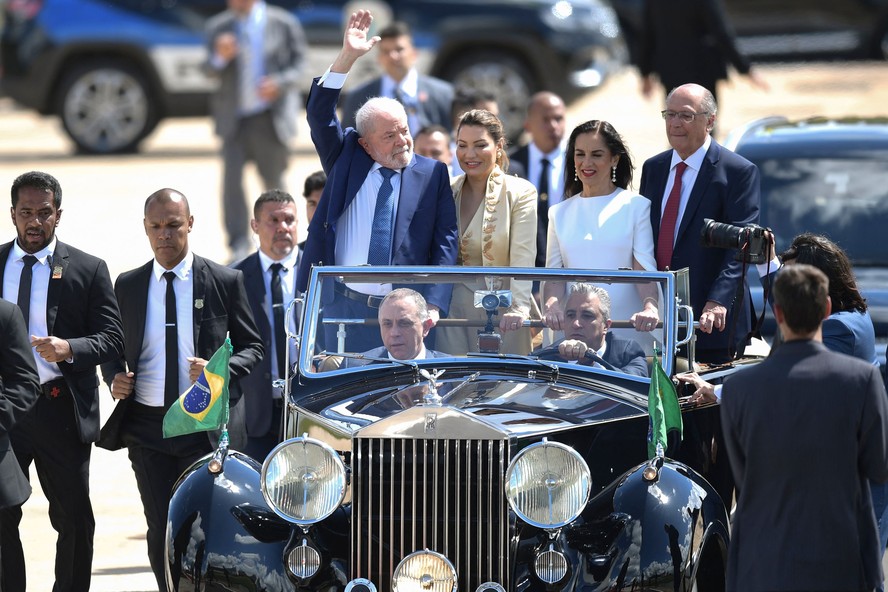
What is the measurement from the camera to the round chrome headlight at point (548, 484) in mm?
5809

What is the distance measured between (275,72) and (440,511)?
366 inches

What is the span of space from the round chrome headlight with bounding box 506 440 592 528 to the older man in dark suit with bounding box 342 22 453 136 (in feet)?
18.9

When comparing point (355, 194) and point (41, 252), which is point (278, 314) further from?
point (41, 252)

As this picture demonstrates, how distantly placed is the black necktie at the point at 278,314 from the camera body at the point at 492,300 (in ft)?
4.87

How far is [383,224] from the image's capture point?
7531 millimetres

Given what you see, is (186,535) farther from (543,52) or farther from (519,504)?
(543,52)

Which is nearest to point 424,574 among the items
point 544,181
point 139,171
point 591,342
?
point 591,342

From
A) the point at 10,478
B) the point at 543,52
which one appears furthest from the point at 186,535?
the point at 543,52

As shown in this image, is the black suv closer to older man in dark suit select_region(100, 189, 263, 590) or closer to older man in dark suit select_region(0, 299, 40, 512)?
older man in dark suit select_region(100, 189, 263, 590)

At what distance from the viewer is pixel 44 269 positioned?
7.02 m

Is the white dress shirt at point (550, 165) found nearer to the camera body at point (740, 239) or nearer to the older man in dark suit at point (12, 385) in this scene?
the camera body at point (740, 239)

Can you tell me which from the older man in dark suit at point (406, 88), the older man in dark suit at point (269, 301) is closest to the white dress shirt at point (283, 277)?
the older man in dark suit at point (269, 301)

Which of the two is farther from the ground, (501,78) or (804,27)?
(804,27)

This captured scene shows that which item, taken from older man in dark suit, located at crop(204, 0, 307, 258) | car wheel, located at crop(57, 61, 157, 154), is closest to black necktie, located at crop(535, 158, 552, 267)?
older man in dark suit, located at crop(204, 0, 307, 258)
